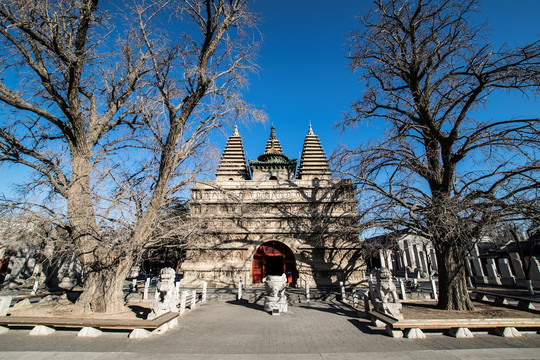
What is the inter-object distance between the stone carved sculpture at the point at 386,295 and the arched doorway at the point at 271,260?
1027cm

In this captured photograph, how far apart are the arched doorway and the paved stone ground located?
1027cm

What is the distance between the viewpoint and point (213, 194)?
19.0m

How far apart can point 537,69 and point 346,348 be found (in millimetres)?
9395

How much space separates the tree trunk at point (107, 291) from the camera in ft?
25.5

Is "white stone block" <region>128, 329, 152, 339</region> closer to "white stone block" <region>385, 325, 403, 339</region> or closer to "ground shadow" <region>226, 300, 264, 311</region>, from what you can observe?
"ground shadow" <region>226, 300, 264, 311</region>

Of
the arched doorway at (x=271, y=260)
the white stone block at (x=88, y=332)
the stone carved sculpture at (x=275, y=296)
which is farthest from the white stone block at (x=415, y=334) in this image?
the arched doorway at (x=271, y=260)

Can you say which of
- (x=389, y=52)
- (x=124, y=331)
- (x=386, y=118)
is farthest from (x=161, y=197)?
(x=389, y=52)

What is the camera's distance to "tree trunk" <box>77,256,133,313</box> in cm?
776

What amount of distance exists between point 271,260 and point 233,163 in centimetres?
1843

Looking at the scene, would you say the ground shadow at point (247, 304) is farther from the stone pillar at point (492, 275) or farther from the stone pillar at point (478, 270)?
the stone pillar at point (478, 270)

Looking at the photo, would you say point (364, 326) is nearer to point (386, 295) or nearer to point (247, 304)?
point (386, 295)

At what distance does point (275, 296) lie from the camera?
9961mm

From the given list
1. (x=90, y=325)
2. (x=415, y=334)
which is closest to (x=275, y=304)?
(x=415, y=334)

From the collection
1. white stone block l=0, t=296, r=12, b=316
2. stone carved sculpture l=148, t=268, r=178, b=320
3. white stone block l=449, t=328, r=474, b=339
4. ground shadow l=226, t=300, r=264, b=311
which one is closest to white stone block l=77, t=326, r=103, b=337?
stone carved sculpture l=148, t=268, r=178, b=320
